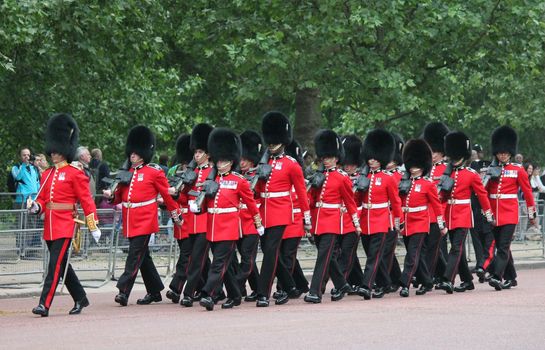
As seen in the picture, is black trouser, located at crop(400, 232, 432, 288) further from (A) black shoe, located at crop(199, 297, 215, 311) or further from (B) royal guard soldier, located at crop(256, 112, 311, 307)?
(A) black shoe, located at crop(199, 297, 215, 311)

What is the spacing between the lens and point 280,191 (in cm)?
1523

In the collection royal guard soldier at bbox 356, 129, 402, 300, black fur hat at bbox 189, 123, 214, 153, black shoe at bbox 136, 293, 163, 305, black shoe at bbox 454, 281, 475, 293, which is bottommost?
black shoe at bbox 136, 293, 163, 305

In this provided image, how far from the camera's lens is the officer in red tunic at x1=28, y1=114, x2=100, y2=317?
14.1 meters

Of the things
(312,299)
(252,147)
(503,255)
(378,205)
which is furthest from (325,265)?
(503,255)

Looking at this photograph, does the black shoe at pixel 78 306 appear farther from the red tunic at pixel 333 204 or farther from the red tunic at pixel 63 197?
the red tunic at pixel 333 204

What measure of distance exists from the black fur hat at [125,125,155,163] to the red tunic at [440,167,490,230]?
3478 millimetres

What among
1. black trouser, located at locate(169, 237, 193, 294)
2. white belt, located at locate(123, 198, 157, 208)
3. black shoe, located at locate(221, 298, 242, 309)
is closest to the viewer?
black shoe, located at locate(221, 298, 242, 309)

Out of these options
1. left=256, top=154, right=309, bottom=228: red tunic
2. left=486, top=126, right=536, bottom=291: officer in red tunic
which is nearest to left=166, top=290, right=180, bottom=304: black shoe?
left=256, top=154, right=309, bottom=228: red tunic

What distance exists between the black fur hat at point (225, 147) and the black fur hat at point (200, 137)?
1.06 meters

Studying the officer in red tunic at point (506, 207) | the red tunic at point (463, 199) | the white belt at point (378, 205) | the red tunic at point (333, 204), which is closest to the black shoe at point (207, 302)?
the red tunic at point (333, 204)

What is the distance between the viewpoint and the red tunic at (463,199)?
54.9ft

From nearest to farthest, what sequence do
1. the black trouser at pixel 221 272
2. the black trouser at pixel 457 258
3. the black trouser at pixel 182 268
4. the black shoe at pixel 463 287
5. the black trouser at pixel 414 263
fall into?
the black trouser at pixel 221 272, the black trouser at pixel 182 268, the black trouser at pixel 414 263, the black trouser at pixel 457 258, the black shoe at pixel 463 287

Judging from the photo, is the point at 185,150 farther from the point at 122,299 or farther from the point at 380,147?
the point at 122,299

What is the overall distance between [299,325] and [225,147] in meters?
2.92
